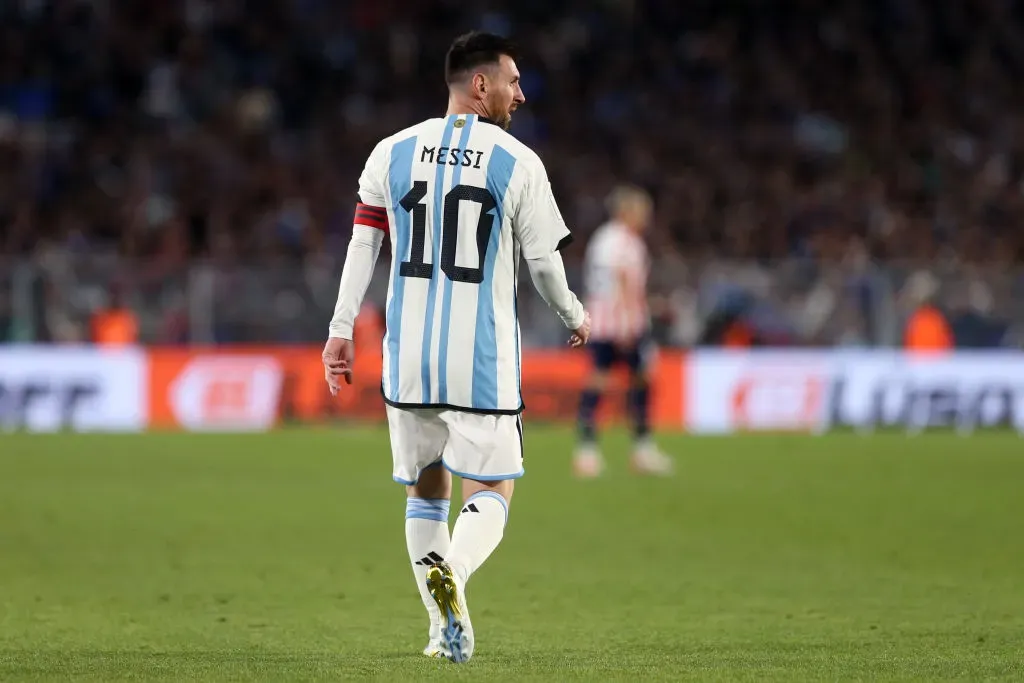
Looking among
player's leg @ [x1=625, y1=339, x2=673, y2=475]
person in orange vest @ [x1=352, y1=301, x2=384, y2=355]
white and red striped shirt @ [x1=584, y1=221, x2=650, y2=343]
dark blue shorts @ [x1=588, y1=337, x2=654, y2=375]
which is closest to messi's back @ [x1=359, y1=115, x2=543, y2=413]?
white and red striped shirt @ [x1=584, y1=221, x2=650, y2=343]

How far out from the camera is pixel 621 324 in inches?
584

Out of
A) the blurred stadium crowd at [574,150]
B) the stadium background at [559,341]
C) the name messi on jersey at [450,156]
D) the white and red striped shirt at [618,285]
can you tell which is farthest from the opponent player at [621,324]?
the name messi on jersey at [450,156]

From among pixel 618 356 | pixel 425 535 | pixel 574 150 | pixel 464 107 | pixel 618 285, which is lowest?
pixel 425 535

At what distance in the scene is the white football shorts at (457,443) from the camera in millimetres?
5680

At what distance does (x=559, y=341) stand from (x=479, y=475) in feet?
53.1

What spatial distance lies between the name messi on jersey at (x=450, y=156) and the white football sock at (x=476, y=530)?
3.76 feet

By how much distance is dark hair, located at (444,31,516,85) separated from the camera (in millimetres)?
5738

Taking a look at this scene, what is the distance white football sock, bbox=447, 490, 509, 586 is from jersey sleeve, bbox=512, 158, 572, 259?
2.85 ft

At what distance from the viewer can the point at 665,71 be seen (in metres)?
28.2

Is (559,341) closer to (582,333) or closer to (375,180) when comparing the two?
(582,333)

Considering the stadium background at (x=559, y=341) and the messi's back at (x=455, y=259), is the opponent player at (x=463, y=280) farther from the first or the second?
the stadium background at (x=559, y=341)

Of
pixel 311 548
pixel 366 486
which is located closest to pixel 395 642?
pixel 311 548

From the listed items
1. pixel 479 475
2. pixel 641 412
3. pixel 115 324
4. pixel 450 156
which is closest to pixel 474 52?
pixel 450 156

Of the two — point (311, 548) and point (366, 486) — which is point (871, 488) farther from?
point (311, 548)
